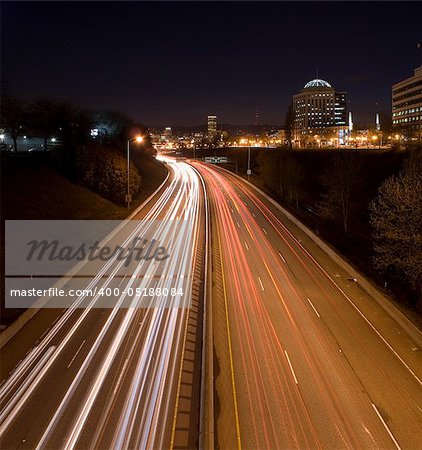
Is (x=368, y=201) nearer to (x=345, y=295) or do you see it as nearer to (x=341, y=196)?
(x=341, y=196)

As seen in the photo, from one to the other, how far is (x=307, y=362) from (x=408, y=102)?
106 metres

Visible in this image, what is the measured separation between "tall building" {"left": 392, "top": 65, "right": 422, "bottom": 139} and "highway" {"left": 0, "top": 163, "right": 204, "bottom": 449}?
285 feet

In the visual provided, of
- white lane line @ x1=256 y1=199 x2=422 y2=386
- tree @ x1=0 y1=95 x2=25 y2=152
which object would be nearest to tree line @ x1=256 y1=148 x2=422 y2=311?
white lane line @ x1=256 y1=199 x2=422 y2=386

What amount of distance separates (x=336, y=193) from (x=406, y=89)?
247ft

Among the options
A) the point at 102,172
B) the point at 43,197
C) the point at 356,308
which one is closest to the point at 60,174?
the point at 102,172

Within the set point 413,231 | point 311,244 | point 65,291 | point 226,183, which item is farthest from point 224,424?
point 226,183

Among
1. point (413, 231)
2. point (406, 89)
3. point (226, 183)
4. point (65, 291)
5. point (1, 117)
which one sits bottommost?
point (65, 291)

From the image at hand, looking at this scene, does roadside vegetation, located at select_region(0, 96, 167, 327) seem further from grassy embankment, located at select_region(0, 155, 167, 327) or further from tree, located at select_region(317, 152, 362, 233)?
tree, located at select_region(317, 152, 362, 233)

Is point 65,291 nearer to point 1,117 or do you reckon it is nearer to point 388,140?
point 1,117

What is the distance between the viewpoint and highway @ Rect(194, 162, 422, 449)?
11641 millimetres

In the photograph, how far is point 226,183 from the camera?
67.4 m

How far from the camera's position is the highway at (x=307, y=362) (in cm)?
1164

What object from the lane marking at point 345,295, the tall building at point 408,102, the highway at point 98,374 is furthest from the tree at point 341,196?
the tall building at point 408,102

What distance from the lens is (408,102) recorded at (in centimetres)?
10800
